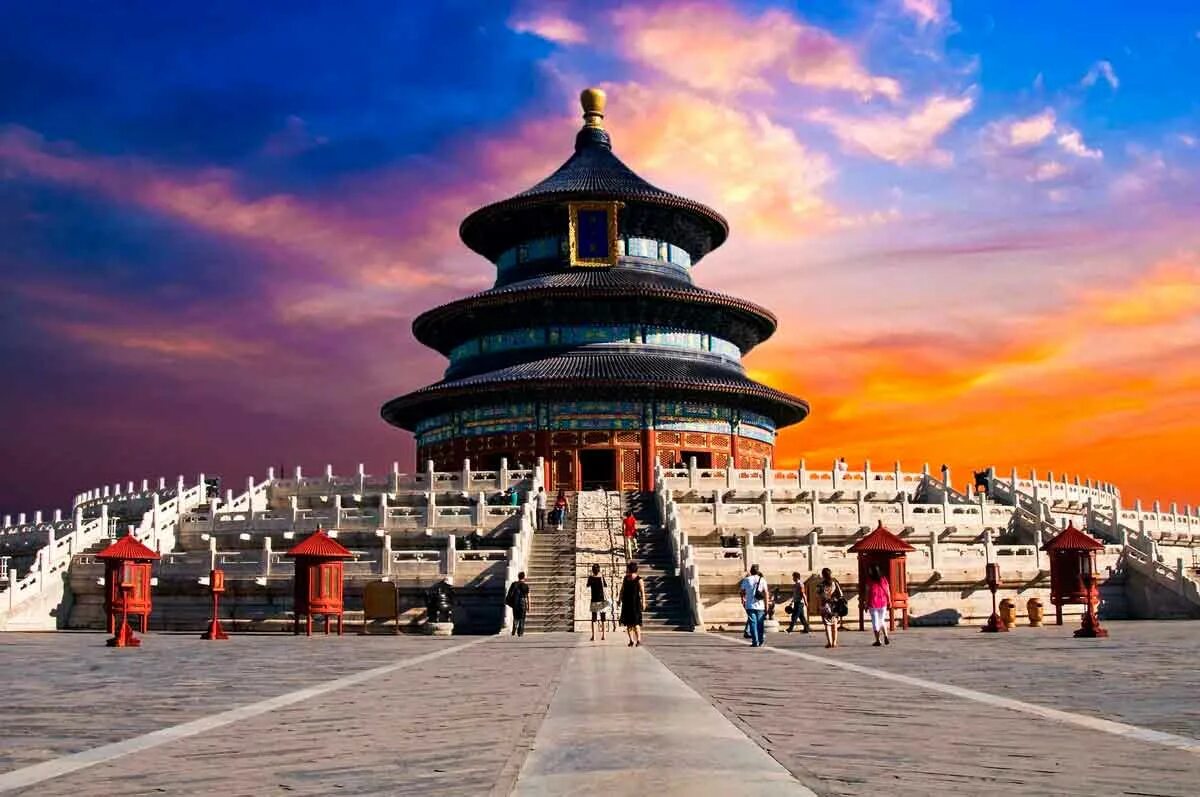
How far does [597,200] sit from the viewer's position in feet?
194

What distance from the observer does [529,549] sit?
34156mm

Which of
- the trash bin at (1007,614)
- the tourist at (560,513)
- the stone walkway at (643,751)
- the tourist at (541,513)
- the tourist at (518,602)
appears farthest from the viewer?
the tourist at (560,513)

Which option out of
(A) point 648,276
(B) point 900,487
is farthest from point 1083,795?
(A) point 648,276

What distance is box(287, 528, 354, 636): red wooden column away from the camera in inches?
1155

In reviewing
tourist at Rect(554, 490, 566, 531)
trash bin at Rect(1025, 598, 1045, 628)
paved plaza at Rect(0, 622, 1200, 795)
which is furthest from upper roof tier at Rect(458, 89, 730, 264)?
paved plaza at Rect(0, 622, 1200, 795)

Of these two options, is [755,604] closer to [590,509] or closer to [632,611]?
[632,611]

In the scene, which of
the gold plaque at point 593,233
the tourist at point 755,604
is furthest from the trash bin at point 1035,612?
the gold plaque at point 593,233

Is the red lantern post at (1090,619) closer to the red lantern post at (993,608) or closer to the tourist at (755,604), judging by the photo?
the red lantern post at (993,608)

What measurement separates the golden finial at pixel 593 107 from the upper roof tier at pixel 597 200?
2746 millimetres

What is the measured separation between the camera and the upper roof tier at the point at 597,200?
2339 inches

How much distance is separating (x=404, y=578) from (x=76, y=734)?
69.9ft

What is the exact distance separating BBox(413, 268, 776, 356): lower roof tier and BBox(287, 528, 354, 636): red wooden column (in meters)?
27.0

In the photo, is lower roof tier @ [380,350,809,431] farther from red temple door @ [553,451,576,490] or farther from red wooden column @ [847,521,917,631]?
red wooden column @ [847,521,917,631]

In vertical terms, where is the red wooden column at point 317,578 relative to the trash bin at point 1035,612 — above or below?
above
